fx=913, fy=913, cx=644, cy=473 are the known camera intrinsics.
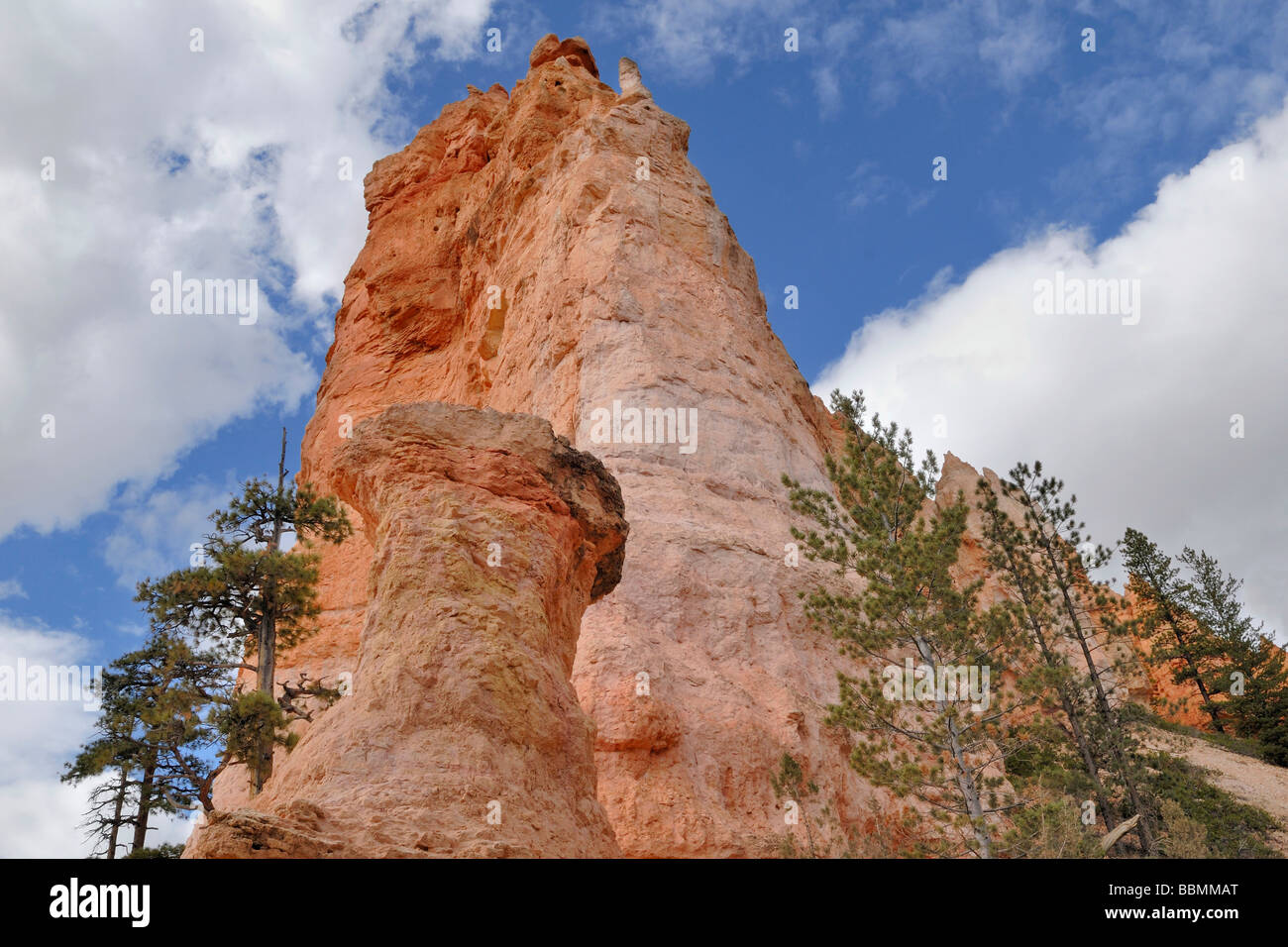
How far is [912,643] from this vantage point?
16.3 m

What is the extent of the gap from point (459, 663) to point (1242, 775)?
30.8m

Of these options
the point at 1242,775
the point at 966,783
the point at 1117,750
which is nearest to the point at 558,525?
the point at 966,783

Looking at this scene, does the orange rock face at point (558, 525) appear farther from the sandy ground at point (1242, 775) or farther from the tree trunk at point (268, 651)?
the sandy ground at point (1242, 775)

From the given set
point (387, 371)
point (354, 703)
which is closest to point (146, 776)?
point (354, 703)

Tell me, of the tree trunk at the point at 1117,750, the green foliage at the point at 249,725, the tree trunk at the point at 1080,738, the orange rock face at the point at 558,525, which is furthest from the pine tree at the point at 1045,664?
the green foliage at the point at 249,725

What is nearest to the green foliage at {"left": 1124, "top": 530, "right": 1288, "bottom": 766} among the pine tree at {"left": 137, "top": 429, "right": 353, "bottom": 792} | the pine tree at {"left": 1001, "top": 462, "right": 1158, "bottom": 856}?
the pine tree at {"left": 1001, "top": 462, "right": 1158, "bottom": 856}

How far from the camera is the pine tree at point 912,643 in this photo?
46.5 ft

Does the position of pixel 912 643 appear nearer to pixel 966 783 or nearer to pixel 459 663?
pixel 966 783

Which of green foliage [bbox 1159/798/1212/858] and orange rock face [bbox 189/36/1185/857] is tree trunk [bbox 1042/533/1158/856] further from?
orange rock face [bbox 189/36/1185/857]

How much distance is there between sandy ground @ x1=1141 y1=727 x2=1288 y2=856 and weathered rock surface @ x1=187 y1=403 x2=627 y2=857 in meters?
21.7

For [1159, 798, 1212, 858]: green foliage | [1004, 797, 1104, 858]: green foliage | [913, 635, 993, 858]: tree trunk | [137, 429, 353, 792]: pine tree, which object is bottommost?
[1159, 798, 1212, 858]: green foliage

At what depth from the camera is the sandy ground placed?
87.3 feet

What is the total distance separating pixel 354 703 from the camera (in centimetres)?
848

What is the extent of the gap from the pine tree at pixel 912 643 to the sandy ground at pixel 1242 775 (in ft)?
43.9
